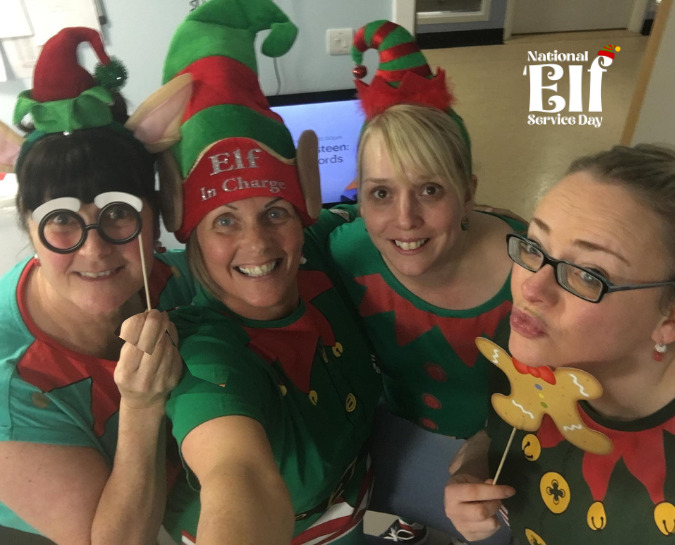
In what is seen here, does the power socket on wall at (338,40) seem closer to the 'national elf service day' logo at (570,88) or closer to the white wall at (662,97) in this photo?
the white wall at (662,97)

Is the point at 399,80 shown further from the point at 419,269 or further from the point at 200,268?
the point at 200,268

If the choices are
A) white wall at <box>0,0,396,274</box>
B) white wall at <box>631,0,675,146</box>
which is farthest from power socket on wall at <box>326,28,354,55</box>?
white wall at <box>631,0,675,146</box>

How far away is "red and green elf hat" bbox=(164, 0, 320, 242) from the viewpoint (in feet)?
3.31

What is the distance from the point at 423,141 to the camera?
1.13m

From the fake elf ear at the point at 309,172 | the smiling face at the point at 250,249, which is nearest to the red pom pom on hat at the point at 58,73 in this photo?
the smiling face at the point at 250,249

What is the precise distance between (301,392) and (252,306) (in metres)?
0.21

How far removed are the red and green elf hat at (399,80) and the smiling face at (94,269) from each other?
59cm

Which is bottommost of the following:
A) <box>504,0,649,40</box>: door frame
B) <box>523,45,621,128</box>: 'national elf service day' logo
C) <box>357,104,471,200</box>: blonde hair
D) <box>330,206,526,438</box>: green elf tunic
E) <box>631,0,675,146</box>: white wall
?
<box>504,0,649,40</box>: door frame

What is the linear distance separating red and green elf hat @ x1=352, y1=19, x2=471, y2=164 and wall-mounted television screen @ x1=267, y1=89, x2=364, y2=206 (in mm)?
832

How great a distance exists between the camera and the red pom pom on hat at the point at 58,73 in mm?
876

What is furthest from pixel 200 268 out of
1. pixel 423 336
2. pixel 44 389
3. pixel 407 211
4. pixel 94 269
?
pixel 423 336

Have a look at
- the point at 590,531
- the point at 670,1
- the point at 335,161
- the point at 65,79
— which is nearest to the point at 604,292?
the point at 590,531

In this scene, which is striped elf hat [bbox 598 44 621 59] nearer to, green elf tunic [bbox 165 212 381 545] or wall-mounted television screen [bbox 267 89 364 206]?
wall-mounted television screen [bbox 267 89 364 206]

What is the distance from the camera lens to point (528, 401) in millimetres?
890
